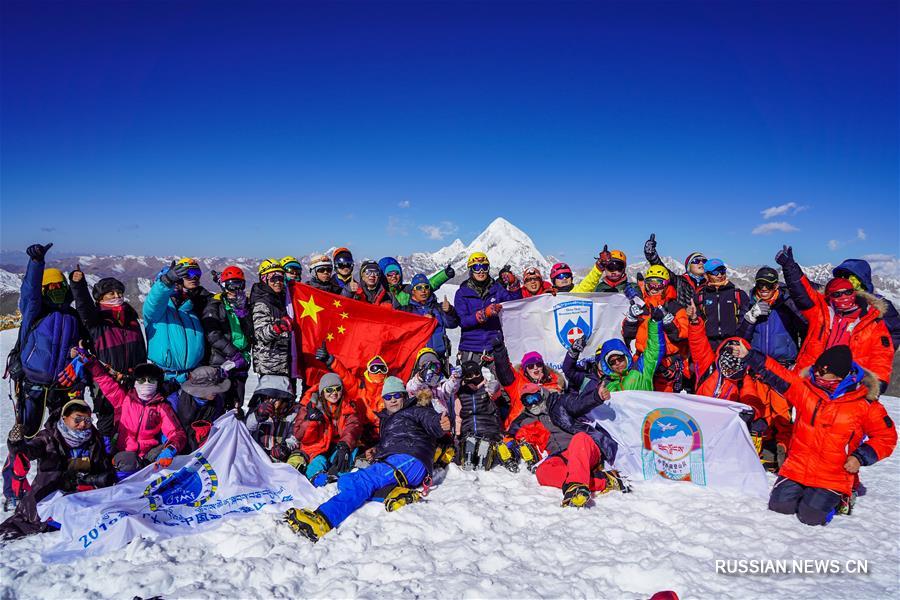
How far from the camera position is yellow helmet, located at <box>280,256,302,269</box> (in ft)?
26.2

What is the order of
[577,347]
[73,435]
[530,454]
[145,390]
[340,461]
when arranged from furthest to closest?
[577,347], [530,454], [340,461], [145,390], [73,435]

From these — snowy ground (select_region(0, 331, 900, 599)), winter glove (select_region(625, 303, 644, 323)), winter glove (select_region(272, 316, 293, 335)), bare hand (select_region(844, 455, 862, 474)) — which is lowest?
snowy ground (select_region(0, 331, 900, 599))

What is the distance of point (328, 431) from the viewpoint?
21.3ft

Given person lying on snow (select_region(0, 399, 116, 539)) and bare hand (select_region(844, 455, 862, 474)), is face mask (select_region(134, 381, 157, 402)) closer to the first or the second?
person lying on snow (select_region(0, 399, 116, 539))

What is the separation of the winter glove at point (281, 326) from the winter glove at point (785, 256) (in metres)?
7.14

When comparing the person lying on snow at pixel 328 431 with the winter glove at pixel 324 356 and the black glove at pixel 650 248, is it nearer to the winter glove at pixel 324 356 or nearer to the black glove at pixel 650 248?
the winter glove at pixel 324 356

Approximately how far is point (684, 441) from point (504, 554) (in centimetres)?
303

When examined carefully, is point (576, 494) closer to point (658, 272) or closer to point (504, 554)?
point (504, 554)

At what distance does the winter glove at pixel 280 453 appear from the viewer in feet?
20.6

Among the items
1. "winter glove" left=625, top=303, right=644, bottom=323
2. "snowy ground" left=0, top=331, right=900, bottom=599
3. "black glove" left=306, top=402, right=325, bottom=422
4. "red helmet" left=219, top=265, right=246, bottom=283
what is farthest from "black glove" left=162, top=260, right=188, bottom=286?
"winter glove" left=625, top=303, right=644, bottom=323

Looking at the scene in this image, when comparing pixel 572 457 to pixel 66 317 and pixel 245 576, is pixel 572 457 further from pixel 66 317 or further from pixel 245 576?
pixel 66 317

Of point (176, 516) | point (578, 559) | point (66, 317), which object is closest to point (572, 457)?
point (578, 559)

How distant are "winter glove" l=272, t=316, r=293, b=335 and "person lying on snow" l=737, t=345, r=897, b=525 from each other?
6.43m

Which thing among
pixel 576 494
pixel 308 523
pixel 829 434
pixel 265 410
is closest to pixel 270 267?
pixel 265 410
